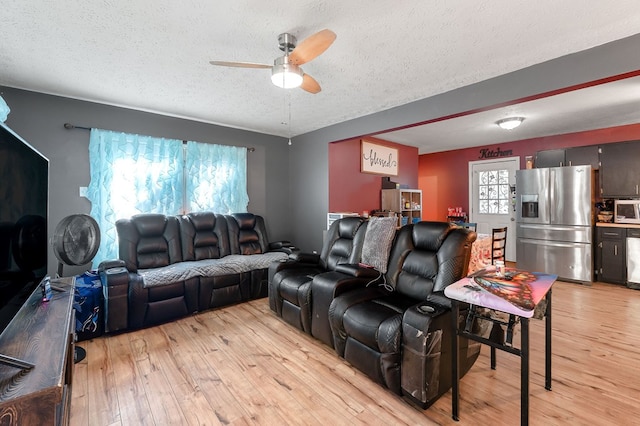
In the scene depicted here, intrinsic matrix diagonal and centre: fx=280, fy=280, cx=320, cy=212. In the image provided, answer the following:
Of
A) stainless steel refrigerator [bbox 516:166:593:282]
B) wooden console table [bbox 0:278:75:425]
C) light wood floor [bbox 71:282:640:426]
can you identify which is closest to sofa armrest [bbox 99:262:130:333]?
light wood floor [bbox 71:282:640:426]

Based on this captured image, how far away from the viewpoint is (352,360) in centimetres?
214

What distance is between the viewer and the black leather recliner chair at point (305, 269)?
8.96 ft

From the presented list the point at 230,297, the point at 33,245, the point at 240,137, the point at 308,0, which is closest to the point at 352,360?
the point at 230,297

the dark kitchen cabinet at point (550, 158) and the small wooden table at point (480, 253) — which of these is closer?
the small wooden table at point (480, 253)

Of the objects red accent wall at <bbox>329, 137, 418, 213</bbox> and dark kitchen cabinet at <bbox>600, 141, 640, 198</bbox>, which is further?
red accent wall at <bbox>329, 137, 418, 213</bbox>

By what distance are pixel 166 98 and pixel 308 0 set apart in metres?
2.39

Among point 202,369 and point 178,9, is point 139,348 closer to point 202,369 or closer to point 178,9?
point 202,369

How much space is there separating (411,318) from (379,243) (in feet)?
3.16

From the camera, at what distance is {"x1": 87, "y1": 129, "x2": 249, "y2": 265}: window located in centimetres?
344

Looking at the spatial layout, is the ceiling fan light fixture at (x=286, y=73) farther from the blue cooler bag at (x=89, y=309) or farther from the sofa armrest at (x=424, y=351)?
the blue cooler bag at (x=89, y=309)

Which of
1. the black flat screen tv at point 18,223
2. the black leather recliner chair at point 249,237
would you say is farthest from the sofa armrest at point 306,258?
the black flat screen tv at point 18,223

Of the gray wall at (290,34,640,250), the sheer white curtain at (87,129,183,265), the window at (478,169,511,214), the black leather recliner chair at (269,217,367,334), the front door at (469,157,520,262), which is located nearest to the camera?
the gray wall at (290,34,640,250)

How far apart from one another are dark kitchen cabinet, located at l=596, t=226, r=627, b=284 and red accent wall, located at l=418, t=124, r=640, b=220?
1648 millimetres

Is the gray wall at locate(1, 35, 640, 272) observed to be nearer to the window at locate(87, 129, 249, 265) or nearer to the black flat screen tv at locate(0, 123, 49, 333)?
the window at locate(87, 129, 249, 265)
